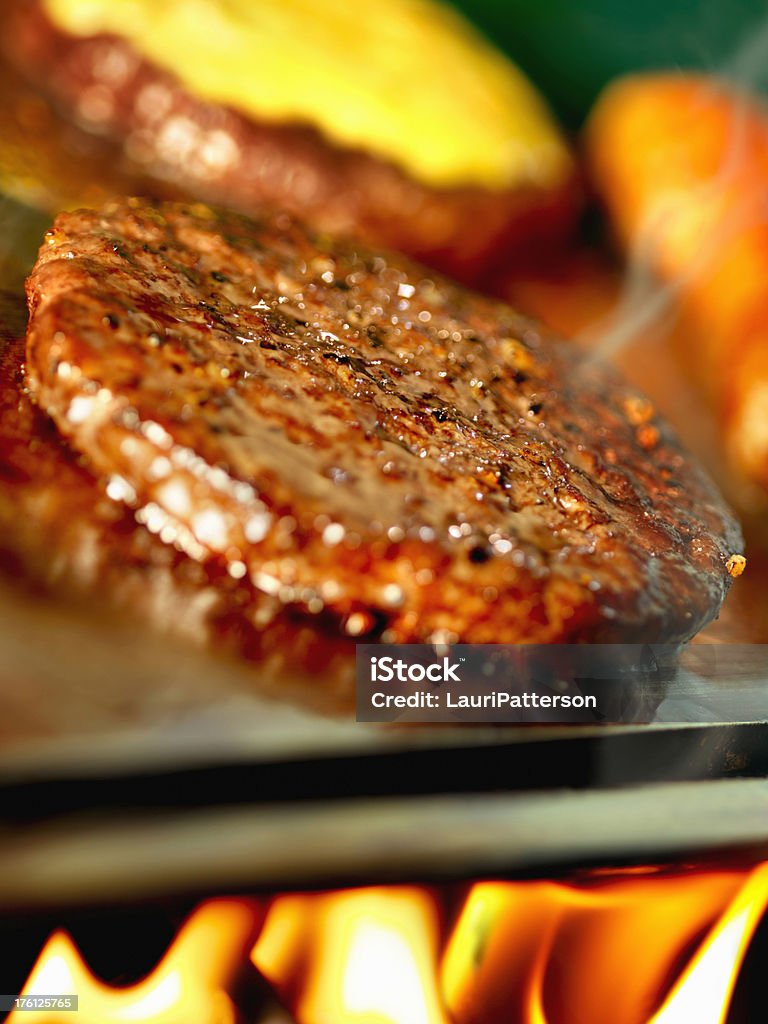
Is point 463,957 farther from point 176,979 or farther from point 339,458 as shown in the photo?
point 339,458

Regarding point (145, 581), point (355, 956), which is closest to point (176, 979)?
point (355, 956)

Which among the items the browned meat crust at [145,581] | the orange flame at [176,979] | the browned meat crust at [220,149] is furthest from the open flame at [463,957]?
the browned meat crust at [220,149]

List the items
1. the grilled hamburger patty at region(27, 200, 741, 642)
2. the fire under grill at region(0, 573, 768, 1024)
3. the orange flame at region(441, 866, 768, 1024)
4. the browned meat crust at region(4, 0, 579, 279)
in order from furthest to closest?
1. the browned meat crust at region(4, 0, 579, 279)
2. the orange flame at region(441, 866, 768, 1024)
3. the grilled hamburger patty at region(27, 200, 741, 642)
4. the fire under grill at region(0, 573, 768, 1024)

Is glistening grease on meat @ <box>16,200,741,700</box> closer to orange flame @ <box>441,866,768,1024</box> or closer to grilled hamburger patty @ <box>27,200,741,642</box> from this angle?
grilled hamburger patty @ <box>27,200,741,642</box>

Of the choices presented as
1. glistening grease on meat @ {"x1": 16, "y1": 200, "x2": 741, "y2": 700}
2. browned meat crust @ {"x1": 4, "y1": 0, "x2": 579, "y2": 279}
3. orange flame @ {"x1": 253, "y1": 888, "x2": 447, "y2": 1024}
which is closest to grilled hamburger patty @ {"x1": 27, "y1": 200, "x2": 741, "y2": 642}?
glistening grease on meat @ {"x1": 16, "y1": 200, "x2": 741, "y2": 700}

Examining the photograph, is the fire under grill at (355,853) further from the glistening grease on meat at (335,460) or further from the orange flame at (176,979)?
the glistening grease on meat at (335,460)

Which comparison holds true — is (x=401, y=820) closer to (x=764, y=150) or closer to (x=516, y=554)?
(x=516, y=554)

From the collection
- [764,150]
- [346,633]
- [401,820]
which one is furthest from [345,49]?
[401,820]
